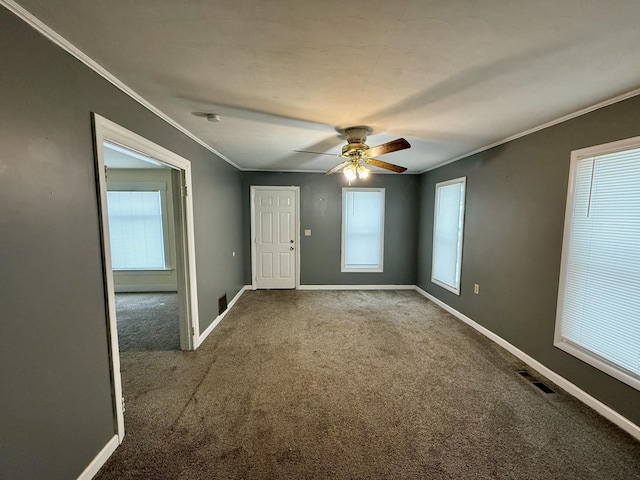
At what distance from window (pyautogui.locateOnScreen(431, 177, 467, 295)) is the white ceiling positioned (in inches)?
67.7

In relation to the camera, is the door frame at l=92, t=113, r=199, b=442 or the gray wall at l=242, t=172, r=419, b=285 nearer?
the door frame at l=92, t=113, r=199, b=442

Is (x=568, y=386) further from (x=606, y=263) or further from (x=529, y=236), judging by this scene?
(x=529, y=236)

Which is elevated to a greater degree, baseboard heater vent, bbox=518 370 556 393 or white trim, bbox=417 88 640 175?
white trim, bbox=417 88 640 175

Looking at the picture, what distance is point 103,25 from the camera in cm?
121

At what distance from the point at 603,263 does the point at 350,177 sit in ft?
7.41

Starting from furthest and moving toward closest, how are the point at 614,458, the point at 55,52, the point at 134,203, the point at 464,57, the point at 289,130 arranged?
1. the point at 134,203
2. the point at 289,130
3. the point at 614,458
4. the point at 464,57
5. the point at 55,52

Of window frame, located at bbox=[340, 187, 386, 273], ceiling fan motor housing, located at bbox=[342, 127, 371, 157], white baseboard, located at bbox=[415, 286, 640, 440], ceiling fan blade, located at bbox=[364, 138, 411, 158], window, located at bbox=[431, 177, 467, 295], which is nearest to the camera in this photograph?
white baseboard, located at bbox=[415, 286, 640, 440]

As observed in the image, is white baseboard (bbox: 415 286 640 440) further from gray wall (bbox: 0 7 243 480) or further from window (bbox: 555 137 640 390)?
gray wall (bbox: 0 7 243 480)

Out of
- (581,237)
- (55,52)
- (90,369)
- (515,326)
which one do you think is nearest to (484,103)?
(581,237)

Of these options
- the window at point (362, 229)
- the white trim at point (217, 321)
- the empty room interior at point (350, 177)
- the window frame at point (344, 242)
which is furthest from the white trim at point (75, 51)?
the window at point (362, 229)

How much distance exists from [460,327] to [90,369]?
390 cm

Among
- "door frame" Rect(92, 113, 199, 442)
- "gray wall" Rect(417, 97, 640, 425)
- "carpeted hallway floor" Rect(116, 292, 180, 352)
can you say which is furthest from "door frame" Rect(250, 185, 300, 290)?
"gray wall" Rect(417, 97, 640, 425)

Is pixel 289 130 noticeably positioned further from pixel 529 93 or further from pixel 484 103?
pixel 529 93

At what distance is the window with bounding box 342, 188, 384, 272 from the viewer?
5.25m
